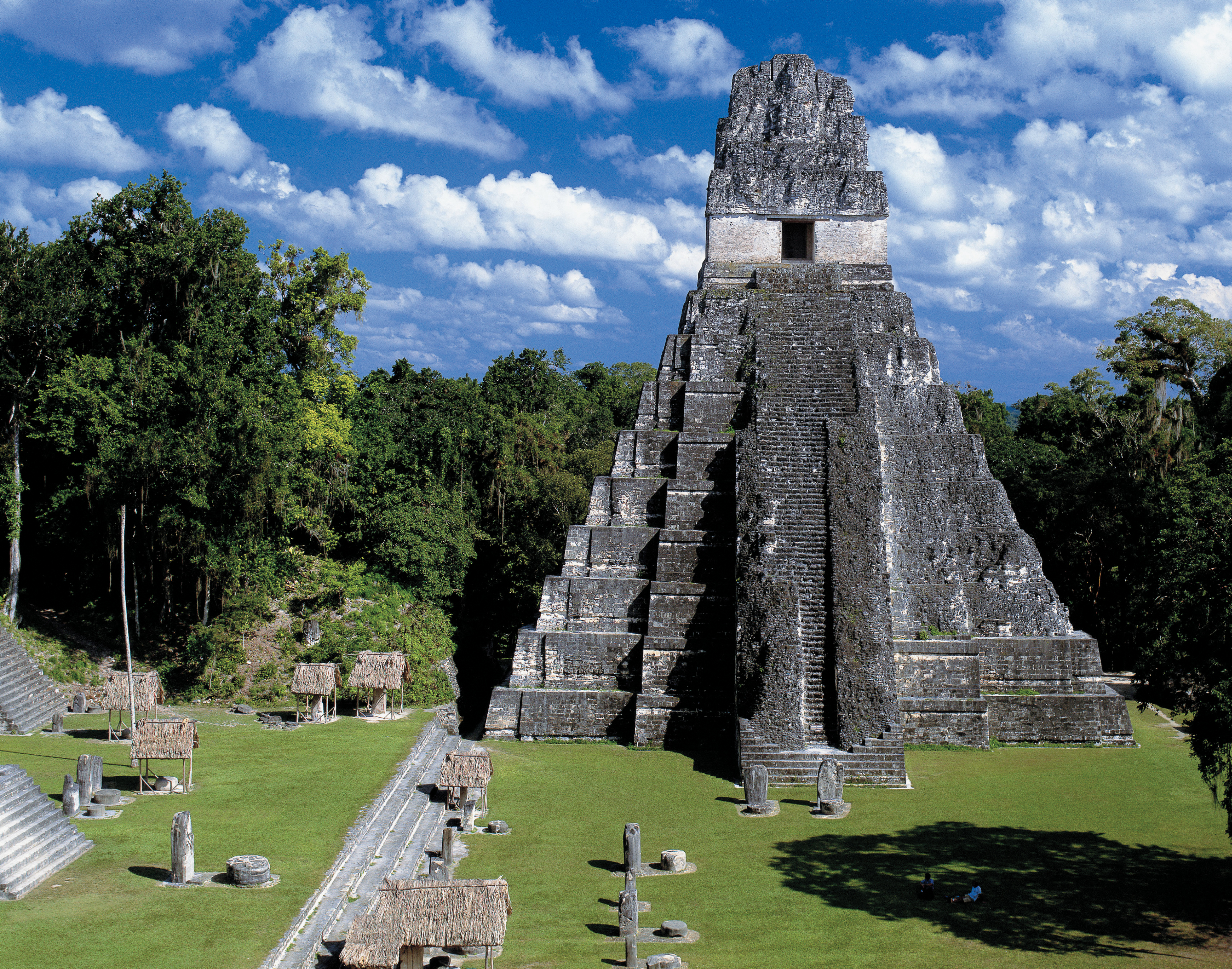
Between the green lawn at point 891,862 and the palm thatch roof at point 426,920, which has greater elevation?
the palm thatch roof at point 426,920

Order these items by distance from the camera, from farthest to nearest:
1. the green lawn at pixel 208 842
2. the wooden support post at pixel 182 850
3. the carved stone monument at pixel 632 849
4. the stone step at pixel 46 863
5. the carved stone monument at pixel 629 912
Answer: the carved stone monument at pixel 632 849, the wooden support post at pixel 182 850, the stone step at pixel 46 863, the carved stone monument at pixel 629 912, the green lawn at pixel 208 842

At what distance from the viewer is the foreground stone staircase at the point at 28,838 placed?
35.2ft

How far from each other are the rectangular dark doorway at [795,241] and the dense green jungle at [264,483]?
9.19 meters

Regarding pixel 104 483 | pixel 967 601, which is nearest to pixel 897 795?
pixel 967 601

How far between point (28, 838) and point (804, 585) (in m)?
12.0

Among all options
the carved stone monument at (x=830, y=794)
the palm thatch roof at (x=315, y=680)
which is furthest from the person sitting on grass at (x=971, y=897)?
the palm thatch roof at (x=315, y=680)

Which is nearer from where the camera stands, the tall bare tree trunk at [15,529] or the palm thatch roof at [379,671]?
the palm thatch roof at [379,671]

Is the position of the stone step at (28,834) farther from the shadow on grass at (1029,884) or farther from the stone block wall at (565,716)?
the shadow on grass at (1029,884)

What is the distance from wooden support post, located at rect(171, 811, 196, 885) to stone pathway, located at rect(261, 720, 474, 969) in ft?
4.59

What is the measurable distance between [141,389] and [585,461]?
1434cm

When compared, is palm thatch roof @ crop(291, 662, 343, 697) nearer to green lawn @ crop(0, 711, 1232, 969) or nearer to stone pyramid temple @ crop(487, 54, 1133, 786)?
green lawn @ crop(0, 711, 1232, 969)

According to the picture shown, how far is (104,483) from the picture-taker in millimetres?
21000

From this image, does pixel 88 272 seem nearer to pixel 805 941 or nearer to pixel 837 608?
pixel 837 608

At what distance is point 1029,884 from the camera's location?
1146 centimetres
